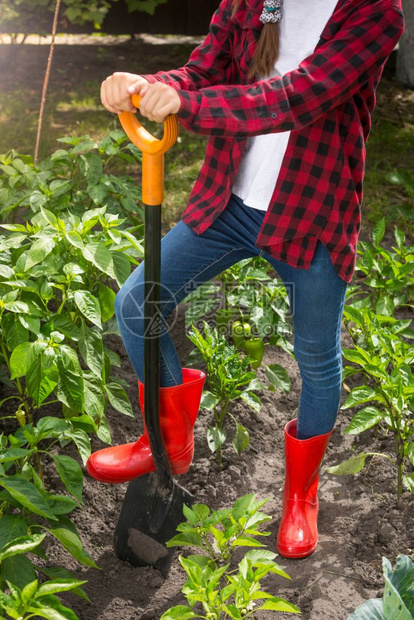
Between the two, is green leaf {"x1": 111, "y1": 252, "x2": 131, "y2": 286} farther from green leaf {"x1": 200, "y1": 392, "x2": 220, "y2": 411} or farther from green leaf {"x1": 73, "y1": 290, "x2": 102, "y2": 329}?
green leaf {"x1": 200, "y1": 392, "x2": 220, "y2": 411}

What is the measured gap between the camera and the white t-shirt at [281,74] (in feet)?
5.26

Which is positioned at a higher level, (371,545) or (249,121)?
(249,121)

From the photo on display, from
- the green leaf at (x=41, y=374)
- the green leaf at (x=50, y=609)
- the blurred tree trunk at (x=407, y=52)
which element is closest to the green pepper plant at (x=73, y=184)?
the green leaf at (x=41, y=374)

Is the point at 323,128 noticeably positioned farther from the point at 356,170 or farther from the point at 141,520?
the point at 141,520

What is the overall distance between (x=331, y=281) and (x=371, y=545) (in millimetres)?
744

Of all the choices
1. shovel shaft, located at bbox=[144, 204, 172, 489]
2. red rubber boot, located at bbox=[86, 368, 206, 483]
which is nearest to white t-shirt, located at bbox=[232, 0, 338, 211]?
shovel shaft, located at bbox=[144, 204, 172, 489]

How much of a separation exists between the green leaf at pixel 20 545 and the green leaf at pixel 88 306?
0.62 m

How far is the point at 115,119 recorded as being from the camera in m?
4.47

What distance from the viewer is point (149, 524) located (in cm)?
201

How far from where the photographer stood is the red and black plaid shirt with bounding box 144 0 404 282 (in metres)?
1.48

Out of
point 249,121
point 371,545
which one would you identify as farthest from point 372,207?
point 249,121

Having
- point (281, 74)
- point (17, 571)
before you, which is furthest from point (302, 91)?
point (17, 571)

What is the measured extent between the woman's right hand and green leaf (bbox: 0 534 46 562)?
0.83 m

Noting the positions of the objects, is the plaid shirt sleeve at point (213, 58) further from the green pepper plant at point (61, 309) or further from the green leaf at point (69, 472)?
the green leaf at point (69, 472)
